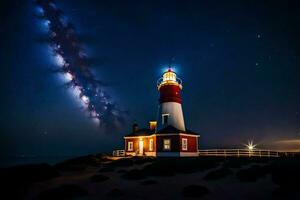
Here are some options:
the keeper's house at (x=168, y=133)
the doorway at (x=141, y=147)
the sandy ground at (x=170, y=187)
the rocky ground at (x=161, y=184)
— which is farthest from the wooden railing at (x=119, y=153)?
the sandy ground at (x=170, y=187)

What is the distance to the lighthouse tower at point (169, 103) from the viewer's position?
3031 centimetres

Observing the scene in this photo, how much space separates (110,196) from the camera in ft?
44.6

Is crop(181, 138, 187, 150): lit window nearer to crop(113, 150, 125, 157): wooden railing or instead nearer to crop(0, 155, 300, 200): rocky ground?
crop(0, 155, 300, 200): rocky ground

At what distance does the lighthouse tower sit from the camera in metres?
30.3

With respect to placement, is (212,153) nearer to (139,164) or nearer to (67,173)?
(139,164)

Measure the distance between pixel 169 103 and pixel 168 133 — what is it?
4186 millimetres

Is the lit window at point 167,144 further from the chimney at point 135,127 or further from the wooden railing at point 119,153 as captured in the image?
the wooden railing at point 119,153

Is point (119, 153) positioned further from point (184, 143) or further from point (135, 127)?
point (184, 143)

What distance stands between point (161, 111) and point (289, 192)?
2015cm

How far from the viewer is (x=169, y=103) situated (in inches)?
1208

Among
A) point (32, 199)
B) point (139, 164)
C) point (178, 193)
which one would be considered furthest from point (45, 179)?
point (178, 193)

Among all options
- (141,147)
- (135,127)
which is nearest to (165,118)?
(141,147)

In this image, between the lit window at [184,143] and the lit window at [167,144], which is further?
the lit window at [184,143]

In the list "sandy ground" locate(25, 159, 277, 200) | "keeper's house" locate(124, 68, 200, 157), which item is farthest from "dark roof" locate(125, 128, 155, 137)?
"sandy ground" locate(25, 159, 277, 200)
